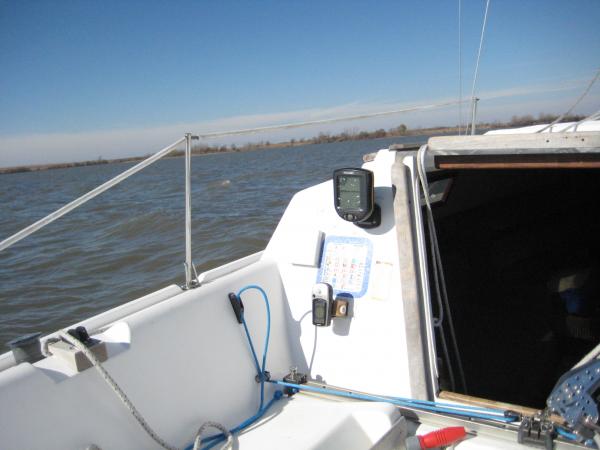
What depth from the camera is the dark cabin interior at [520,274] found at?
10.8 feet

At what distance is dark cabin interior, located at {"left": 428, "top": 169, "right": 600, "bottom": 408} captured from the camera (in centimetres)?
329

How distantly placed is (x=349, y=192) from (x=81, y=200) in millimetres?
1222

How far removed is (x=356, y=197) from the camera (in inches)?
89.7

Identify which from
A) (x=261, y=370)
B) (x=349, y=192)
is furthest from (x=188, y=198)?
(x=261, y=370)

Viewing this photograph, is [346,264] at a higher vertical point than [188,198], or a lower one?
lower

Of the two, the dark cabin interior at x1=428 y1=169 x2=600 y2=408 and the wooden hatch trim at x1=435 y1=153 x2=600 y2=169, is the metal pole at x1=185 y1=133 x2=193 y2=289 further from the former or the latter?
the dark cabin interior at x1=428 y1=169 x2=600 y2=408

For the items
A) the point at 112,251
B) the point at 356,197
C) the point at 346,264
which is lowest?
the point at 112,251

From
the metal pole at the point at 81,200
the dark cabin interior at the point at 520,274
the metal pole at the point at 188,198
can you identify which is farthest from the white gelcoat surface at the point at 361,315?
the metal pole at the point at 81,200

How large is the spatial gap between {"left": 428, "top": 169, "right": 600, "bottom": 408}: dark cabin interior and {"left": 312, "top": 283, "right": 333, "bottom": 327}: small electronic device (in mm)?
732

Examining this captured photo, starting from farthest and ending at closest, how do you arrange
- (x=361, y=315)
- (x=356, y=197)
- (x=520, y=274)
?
(x=520, y=274), (x=361, y=315), (x=356, y=197)

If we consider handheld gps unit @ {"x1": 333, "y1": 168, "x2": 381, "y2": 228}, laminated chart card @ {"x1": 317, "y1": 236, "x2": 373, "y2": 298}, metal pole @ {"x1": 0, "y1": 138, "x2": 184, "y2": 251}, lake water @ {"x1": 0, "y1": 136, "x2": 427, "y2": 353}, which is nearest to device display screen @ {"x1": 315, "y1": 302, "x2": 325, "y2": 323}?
laminated chart card @ {"x1": 317, "y1": 236, "x2": 373, "y2": 298}

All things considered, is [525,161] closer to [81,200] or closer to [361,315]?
[361,315]

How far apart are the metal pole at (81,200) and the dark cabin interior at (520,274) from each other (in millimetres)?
1917

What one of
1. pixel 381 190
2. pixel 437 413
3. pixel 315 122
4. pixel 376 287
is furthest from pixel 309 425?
pixel 315 122
